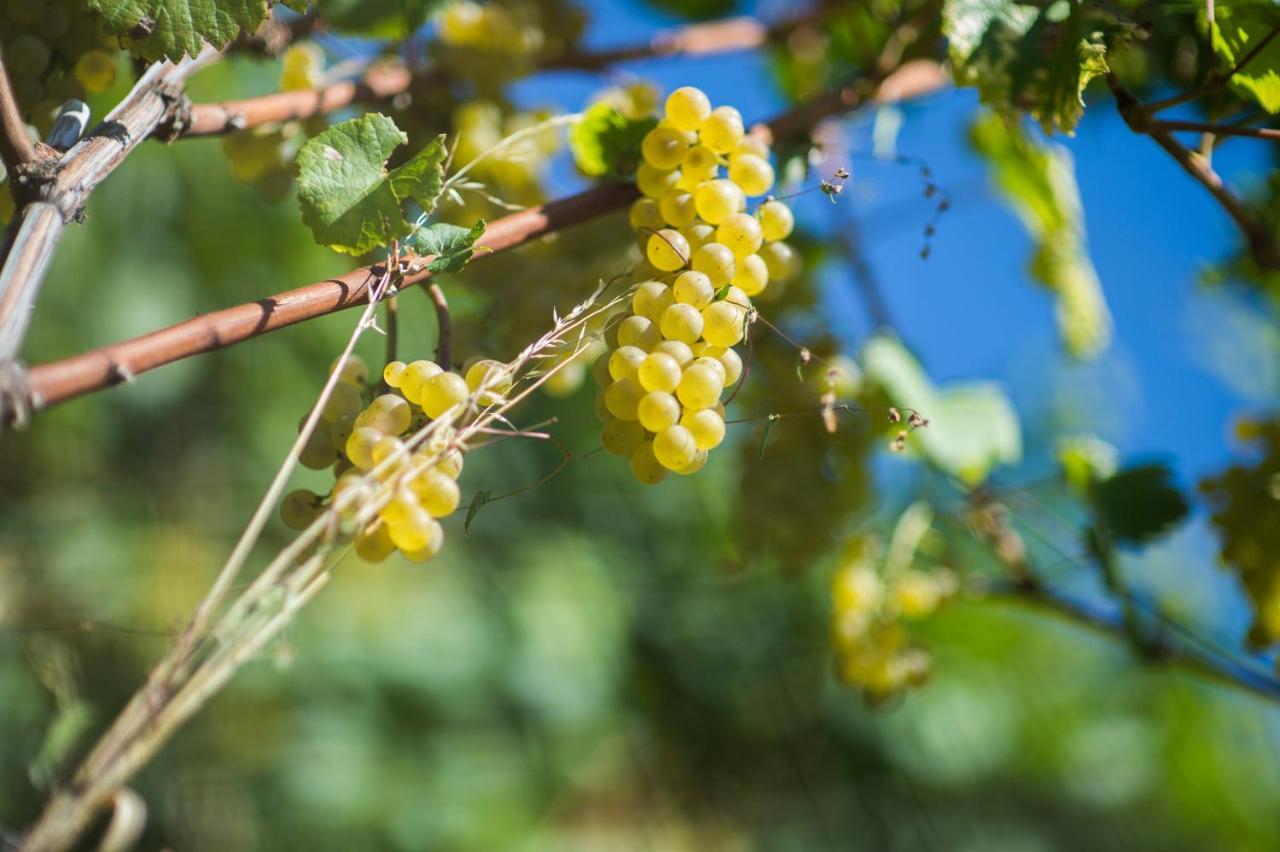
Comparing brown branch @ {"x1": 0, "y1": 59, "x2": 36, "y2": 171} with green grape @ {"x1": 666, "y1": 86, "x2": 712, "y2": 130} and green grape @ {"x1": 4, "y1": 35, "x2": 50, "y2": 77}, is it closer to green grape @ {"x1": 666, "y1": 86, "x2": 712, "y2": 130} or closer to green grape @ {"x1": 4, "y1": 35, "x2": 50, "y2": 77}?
green grape @ {"x1": 4, "y1": 35, "x2": 50, "y2": 77}

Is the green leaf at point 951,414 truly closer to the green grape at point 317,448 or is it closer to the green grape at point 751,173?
the green grape at point 751,173

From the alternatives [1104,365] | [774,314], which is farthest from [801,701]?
[774,314]

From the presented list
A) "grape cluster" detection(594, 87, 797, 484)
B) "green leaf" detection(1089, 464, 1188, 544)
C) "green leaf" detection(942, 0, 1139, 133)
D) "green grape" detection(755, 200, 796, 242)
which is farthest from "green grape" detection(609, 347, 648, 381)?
"green leaf" detection(1089, 464, 1188, 544)

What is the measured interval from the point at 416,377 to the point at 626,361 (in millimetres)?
70

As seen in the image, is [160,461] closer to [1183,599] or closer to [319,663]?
[319,663]

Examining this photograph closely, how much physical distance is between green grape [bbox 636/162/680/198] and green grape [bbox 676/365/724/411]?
0.34ft

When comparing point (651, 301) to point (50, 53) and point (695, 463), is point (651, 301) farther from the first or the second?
point (50, 53)

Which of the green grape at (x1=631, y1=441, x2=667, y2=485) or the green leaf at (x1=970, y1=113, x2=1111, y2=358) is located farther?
the green leaf at (x1=970, y1=113, x2=1111, y2=358)

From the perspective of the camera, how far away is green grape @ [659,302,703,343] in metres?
0.33

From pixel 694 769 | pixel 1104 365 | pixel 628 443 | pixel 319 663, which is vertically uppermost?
pixel 628 443

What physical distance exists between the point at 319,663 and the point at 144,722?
1.05 m

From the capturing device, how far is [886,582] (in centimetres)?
67

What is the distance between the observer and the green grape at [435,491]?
11.6 inches

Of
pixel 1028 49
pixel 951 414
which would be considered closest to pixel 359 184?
pixel 1028 49
